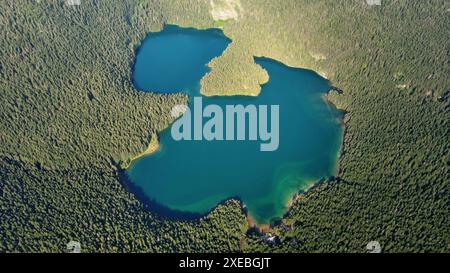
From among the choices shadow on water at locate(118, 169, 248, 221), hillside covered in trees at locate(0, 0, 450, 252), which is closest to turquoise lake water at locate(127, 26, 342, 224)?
shadow on water at locate(118, 169, 248, 221)

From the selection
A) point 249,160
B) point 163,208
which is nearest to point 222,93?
point 249,160

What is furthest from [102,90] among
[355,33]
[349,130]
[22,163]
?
[355,33]

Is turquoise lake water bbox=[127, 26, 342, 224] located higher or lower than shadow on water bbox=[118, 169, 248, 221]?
higher

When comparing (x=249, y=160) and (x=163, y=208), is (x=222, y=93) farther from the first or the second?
(x=163, y=208)

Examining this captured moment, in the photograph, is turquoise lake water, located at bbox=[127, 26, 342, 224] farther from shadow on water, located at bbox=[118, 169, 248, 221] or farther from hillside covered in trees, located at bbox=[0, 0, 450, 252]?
hillside covered in trees, located at bbox=[0, 0, 450, 252]

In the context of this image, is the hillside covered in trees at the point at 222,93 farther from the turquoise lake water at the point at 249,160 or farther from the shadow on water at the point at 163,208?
the turquoise lake water at the point at 249,160

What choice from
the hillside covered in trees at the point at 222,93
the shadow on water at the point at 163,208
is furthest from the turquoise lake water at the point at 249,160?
the hillside covered in trees at the point at 222,93
